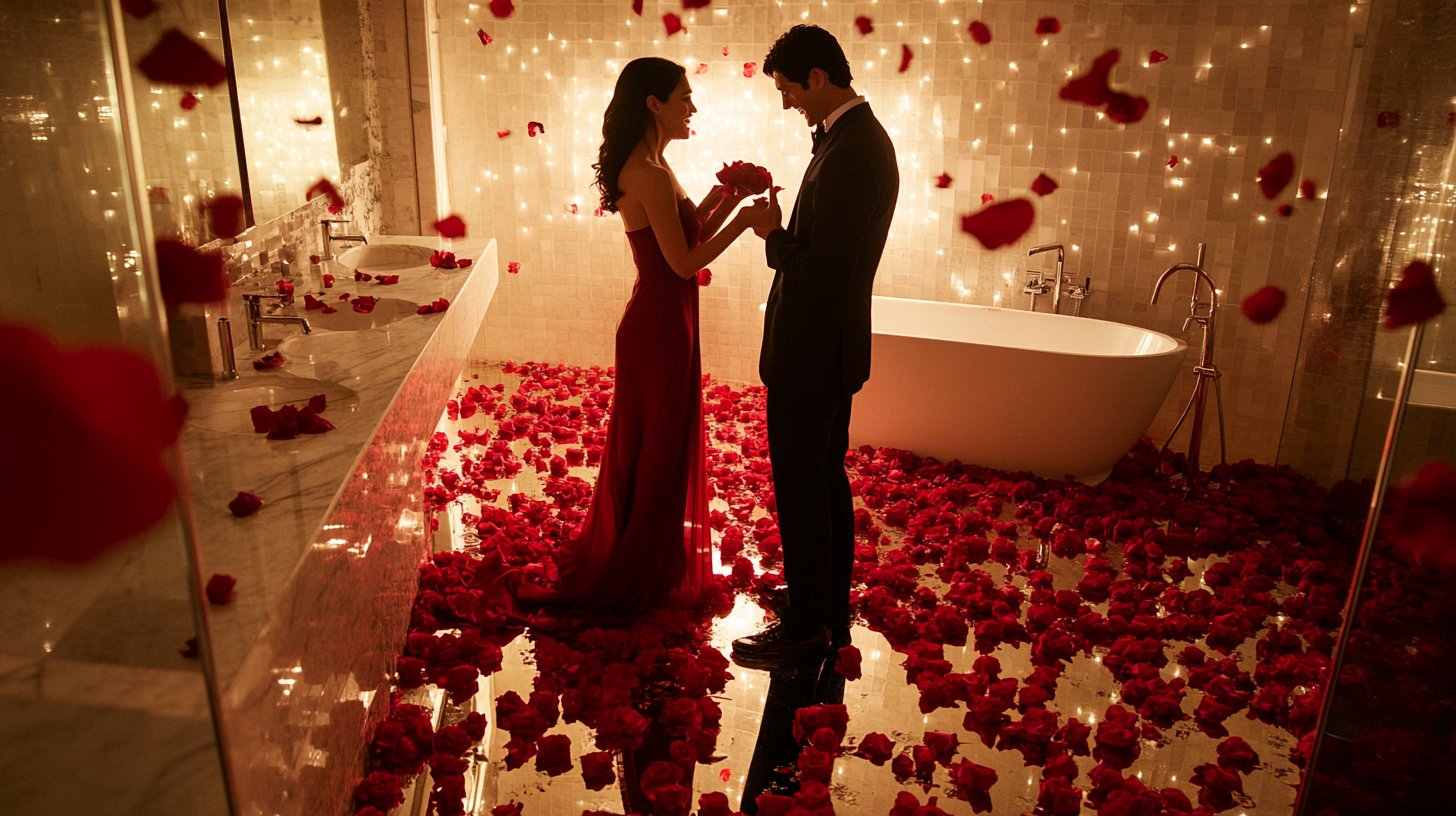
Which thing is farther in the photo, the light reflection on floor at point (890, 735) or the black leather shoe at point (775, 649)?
the black leather shoe at point (775, 649)

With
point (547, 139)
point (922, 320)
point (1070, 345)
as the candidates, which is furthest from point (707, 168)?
point (1070, 345)

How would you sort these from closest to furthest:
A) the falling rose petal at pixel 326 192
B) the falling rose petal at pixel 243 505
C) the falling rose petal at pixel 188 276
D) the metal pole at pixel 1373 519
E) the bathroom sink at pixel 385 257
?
the metal pole at pixel 1373 519, the falling rose petal at pixel 243 505, the falling rose petal at pixel 188 276, the falling rose petal at pixel 326 192, the bathroom sink at pixel 385 257

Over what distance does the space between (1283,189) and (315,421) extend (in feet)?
12.1

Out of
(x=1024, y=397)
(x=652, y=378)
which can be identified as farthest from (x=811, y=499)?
(x=1024, y=397)

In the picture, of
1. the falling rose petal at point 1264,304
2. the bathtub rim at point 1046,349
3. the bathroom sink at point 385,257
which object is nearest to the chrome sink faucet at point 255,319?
the bathroom sink at point 385,257

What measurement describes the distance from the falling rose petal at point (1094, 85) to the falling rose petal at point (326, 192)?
2.94 m

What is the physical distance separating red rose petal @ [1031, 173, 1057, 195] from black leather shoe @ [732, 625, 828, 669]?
8.14 feet

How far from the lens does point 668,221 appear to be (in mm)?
2482

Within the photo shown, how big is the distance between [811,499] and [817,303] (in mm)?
489

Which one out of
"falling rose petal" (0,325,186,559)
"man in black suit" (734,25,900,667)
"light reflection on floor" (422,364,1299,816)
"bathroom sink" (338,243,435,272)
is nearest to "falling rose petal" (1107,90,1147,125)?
"man in black suit" (734,25,900,667)

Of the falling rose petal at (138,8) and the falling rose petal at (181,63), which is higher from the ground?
the falling rose petal at (138,8)

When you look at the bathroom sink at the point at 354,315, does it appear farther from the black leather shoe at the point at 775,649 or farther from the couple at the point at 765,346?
the black leather shoe at the point at 775,649

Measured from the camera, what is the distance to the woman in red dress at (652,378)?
247cm

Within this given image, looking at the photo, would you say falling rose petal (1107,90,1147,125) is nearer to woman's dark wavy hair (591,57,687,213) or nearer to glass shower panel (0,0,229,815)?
woman's dark wavy hair (591,57,687,213)
